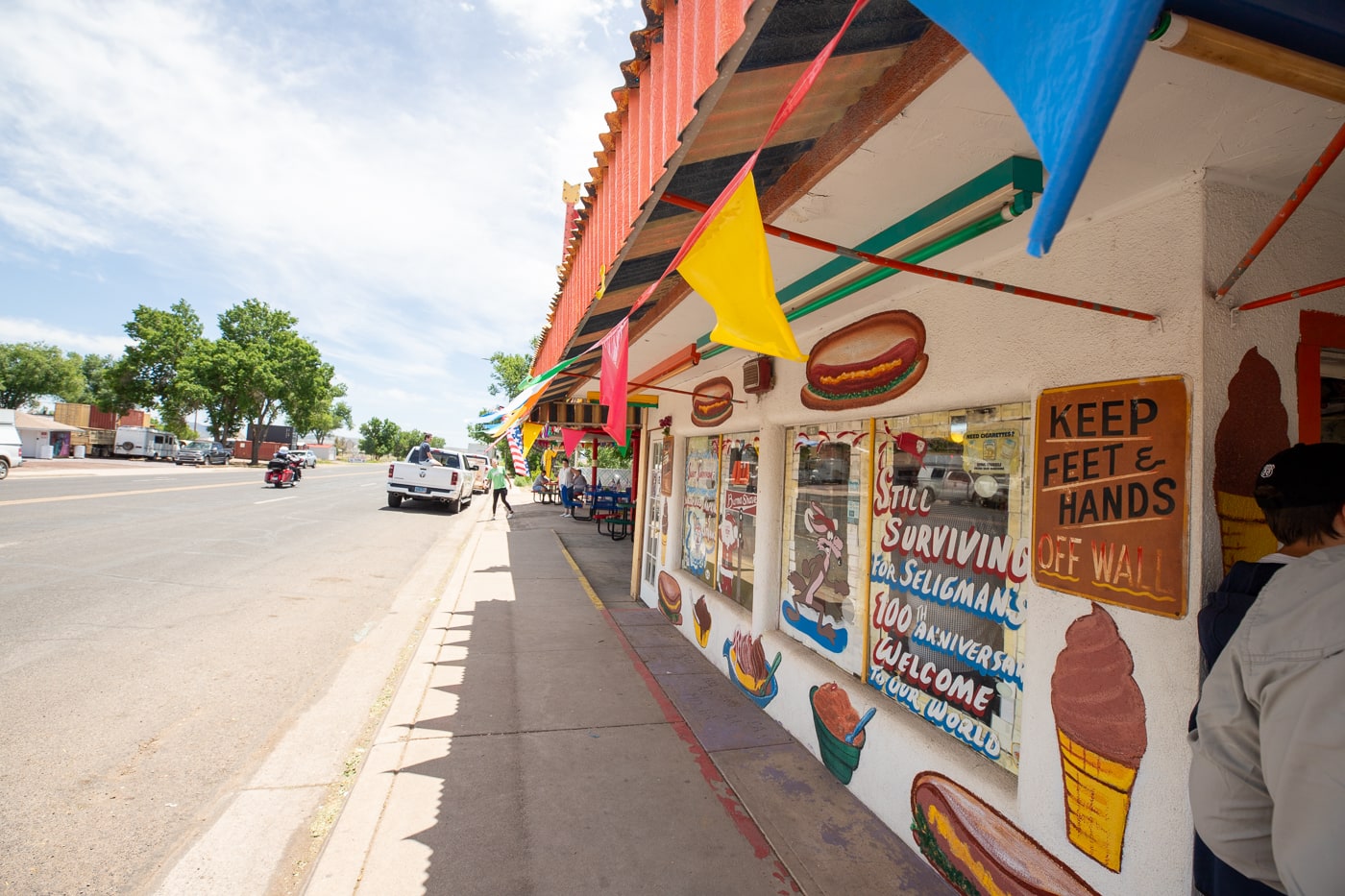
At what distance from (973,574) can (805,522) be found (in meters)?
1.52

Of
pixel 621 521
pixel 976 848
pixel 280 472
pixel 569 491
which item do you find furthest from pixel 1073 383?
pixel 280 472

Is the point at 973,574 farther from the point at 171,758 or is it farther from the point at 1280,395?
the point at 171,758

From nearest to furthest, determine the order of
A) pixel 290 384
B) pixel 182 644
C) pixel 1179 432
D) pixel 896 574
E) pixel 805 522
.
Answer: pixel 1179 432, pixel 896 574, pixel 805 522, pixel 182 644, pixel 290 384

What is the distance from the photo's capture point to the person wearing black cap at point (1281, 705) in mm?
1240

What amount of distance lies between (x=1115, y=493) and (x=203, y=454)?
53506 mm

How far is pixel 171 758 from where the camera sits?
3.65 m

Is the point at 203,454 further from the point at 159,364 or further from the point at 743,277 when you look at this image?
the point at 743,277

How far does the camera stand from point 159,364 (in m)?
46.5

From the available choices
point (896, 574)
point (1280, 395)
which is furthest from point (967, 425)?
point (1280, 395)

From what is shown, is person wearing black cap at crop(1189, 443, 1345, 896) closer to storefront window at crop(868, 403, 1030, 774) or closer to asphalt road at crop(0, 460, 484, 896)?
storefront window at crop(868, 403, 1030, 774)

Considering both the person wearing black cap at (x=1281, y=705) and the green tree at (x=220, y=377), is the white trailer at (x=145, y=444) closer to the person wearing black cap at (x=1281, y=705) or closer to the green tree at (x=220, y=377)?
the green tree at (x=220, y=377)

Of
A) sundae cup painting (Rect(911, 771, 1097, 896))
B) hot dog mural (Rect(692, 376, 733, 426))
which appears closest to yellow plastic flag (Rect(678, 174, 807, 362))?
sundae cup painting (Rect(911, 771, 1097, 896))

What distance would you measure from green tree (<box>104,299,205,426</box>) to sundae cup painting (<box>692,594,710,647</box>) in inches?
2021

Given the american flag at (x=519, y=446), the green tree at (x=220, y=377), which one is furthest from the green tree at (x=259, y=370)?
the american flag at (x=519, y=446)
